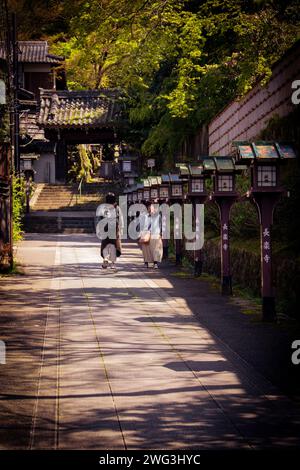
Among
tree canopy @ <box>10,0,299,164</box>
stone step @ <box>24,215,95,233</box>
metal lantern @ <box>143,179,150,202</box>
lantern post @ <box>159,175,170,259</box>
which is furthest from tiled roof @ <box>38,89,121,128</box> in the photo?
lantern post @ <box>159,175,170,259</box>

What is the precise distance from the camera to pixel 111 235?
22.7 meters

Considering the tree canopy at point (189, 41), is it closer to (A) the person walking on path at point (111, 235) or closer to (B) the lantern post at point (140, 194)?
(B) the lantern post at point (140, 194)

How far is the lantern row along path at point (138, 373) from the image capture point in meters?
6.56

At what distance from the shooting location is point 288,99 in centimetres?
1802

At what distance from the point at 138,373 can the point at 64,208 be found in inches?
1416

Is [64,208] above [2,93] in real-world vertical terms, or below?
below

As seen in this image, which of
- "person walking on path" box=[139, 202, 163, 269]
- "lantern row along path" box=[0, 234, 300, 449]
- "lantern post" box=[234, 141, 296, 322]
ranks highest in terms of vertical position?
"lantern post" box=[234, 141, 296, 322]

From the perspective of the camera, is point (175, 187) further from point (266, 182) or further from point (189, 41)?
point (266, 182)

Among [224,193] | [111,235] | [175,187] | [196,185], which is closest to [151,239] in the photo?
[111,235]

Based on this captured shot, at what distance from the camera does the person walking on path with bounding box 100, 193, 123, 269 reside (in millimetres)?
22156

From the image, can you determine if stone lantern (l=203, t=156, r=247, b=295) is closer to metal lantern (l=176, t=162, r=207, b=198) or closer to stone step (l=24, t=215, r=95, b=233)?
metal lantern (l=176, t=162, r=207, b=198)

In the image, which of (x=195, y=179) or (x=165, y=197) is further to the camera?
(x=165, y=197)

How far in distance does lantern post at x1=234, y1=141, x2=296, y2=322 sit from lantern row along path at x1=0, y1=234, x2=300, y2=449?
923 mm

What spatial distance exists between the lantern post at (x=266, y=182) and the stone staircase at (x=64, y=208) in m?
27.3
